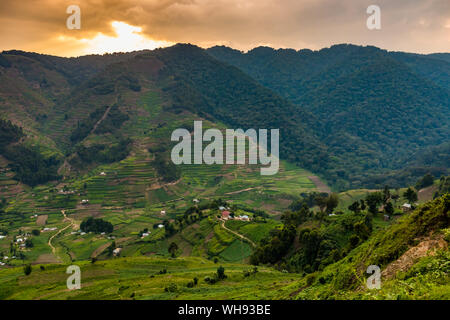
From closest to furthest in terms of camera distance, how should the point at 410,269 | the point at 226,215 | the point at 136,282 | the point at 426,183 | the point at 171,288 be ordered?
the point at 410,269
the point at 171,288
the point at 136,282
the point at 226,215
the point at 426,183

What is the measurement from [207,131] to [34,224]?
360 feet

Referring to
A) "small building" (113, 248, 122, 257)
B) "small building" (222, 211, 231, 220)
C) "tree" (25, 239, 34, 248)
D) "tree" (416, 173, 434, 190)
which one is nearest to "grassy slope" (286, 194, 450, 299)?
"small building" (222, 211, 231, 220)

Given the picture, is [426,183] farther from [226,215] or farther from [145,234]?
[145,234]

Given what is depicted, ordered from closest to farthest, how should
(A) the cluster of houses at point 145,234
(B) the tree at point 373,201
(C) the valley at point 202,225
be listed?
(C) the valley at point 202,225, (B) the tree at point 373,201, (A) the cluster of houses at point 145,234

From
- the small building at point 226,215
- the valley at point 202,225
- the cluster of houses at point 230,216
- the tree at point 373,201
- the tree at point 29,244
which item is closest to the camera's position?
the valley at point 202,225

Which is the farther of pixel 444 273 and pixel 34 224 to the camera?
pixel 34 224

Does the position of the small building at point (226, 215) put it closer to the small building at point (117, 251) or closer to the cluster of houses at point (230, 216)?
the cluster of houses at point (230, 216)

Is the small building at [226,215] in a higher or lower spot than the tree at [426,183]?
lower

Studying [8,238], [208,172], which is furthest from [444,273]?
[208,172]

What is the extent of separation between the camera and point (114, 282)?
42.5 m

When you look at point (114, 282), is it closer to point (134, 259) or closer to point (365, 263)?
point (134, 259)

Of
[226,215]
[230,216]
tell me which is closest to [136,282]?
[226,215]

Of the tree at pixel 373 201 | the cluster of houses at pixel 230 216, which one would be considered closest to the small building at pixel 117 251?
the cluster of houses at pixel 230 216

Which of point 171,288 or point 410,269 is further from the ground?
point 410,269
